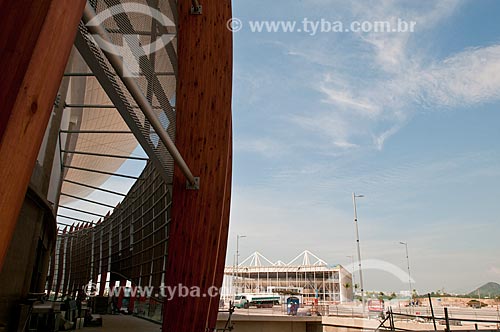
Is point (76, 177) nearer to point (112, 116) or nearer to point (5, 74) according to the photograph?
point (112, 116)

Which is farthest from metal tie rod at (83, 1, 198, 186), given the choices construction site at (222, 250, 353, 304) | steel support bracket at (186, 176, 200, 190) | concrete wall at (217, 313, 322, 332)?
construction site at (222, 250, 353, 304)

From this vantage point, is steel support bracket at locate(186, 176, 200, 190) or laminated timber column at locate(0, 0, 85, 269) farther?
steel support bracket at locate(186, 176, 200, 190)

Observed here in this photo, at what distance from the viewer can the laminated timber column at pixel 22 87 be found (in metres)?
1.07

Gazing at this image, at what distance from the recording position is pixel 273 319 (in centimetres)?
1905

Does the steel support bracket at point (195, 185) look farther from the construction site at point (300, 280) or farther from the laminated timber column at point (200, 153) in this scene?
the construction site at point (300, 280)

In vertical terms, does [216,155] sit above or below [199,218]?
above

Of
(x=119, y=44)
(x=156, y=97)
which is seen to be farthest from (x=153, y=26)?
(x=119, y=44)

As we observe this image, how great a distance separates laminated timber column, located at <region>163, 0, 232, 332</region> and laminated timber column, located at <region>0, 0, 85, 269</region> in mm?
4067

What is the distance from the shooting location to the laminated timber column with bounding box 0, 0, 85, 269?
1066mm

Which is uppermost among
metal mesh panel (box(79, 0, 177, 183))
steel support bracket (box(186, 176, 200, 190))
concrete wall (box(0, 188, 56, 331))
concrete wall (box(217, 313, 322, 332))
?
metal mesh panel (box(79, 0, 177, 183))

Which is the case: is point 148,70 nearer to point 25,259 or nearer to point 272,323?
point 25,259

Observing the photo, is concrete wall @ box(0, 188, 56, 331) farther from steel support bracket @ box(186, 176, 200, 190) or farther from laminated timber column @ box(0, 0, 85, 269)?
laminated timber column @ box(0, 0, 85, 269)

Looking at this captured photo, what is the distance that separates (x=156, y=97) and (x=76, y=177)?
1032 inches

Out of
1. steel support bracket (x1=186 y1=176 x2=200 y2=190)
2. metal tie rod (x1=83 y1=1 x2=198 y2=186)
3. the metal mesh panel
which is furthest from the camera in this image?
steel support bracket (x1=186 y1=176 x2=200 y2=190)
